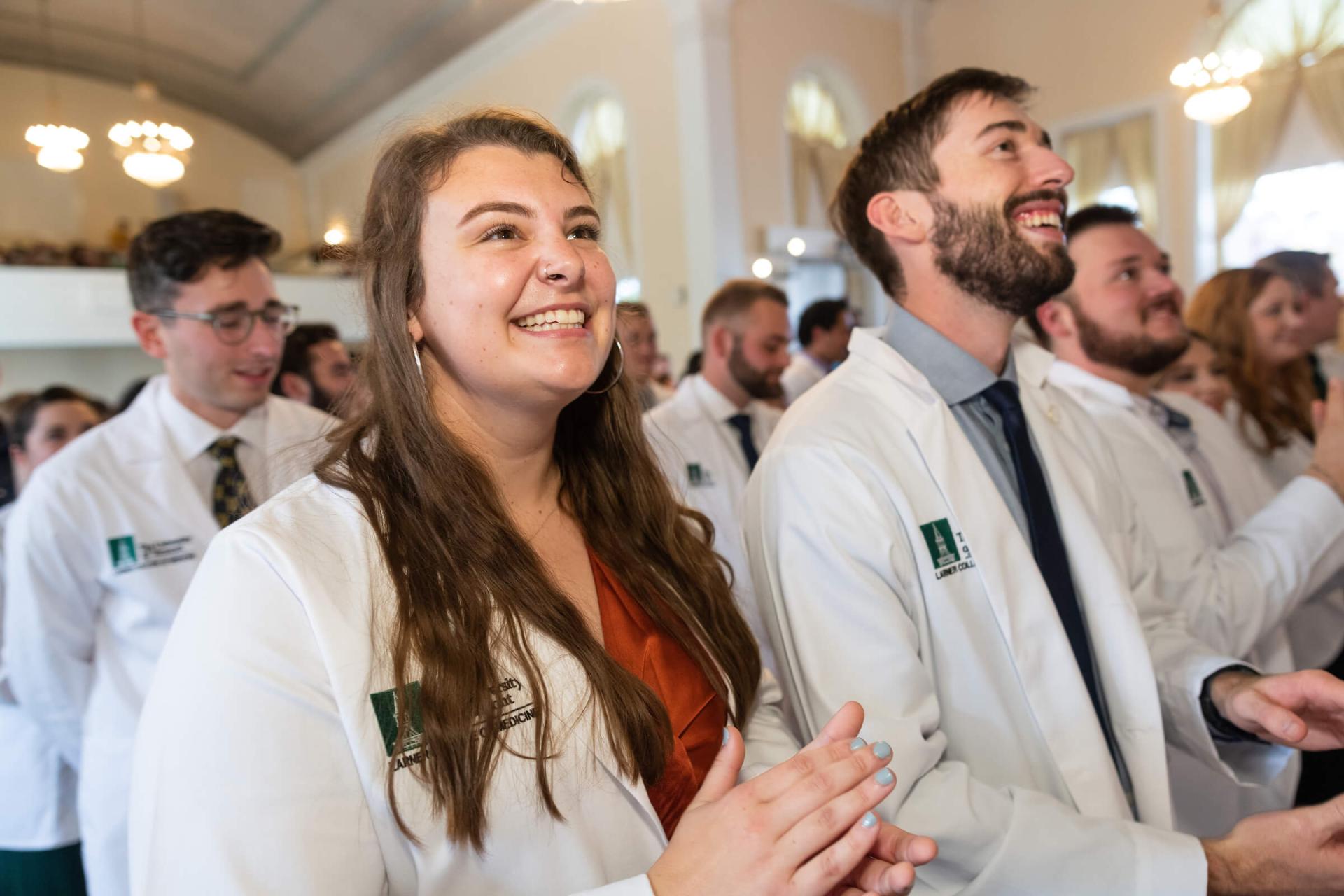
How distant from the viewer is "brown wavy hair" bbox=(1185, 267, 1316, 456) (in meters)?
3.31

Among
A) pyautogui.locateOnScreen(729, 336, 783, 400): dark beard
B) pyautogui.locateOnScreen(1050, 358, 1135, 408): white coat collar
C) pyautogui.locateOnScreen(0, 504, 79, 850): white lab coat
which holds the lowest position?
pyautogui.locateOnScreen(0, 504, 79, 850): white lab coat

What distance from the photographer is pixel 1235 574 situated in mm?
2076

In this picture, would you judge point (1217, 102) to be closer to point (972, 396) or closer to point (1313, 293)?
point (1313, 293)

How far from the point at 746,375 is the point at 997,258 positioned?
8.02 ft

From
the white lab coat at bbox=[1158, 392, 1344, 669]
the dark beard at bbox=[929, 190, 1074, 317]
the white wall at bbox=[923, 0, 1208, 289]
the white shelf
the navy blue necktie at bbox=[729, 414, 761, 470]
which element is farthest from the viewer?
the white shelf

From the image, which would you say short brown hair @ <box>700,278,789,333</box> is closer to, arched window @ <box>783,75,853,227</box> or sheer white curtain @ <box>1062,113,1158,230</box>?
arched window @ <box>783,75,853,227</box>

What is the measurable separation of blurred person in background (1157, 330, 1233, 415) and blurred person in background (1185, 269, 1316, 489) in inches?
1.3

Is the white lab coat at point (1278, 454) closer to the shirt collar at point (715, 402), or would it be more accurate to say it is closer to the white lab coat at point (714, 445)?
the white lab coat at point (714, 445)

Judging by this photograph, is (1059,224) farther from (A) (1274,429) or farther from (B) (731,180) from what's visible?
(B) (731,180)

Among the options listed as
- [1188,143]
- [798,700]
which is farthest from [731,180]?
[798,700]

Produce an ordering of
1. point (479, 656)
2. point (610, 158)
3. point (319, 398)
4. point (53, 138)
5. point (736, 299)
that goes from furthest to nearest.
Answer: point (610, 158)
point (53, 138)
point (736, 299)
point (319, 398)
point (479, 656)

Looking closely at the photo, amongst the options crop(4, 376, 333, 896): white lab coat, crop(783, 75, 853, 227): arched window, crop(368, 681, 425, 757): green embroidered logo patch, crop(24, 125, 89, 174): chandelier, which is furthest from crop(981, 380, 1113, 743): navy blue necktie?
crop(783, 75, 853, 227): arched window

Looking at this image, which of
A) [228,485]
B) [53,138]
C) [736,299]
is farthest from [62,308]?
[228,485]

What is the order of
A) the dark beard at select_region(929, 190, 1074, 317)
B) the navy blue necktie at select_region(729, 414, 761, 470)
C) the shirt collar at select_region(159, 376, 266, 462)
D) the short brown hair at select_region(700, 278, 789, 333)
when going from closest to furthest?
the dark beard at select_region(929, 190, 1074, 317) → the shirt collar at select_region(159, 376, 266, 462) → the navy blue necktie at select_region(729, 414, 761, 470) → the short brown hair at select_region(700, 278, 789, 333)
